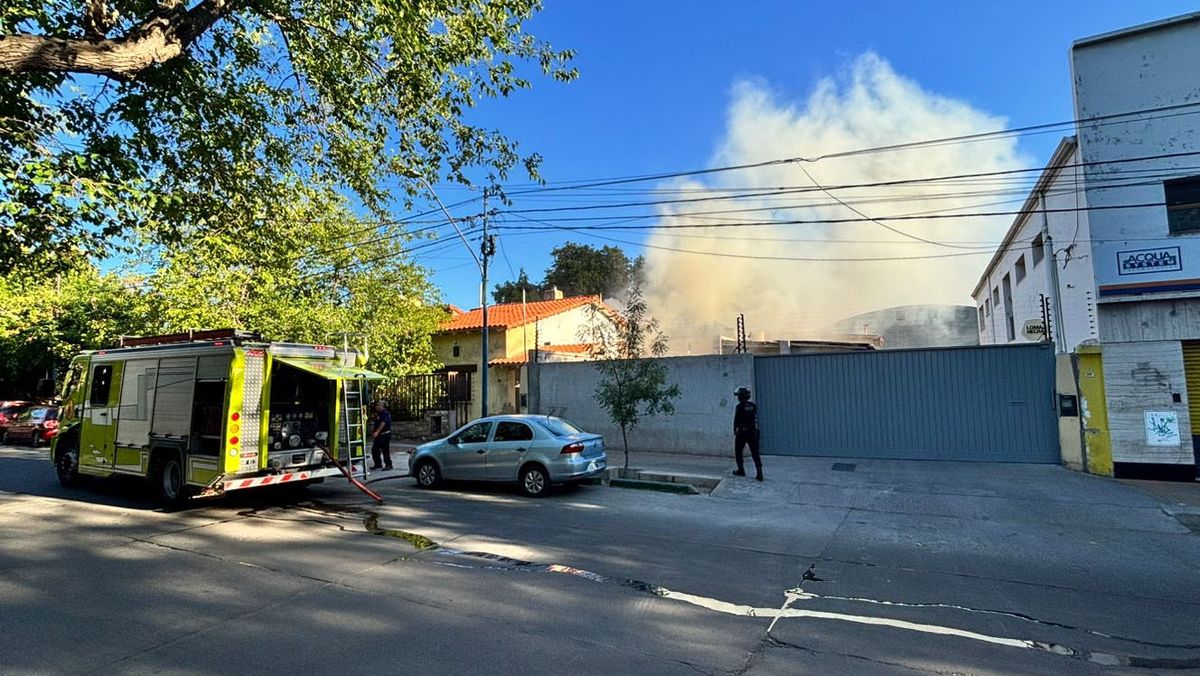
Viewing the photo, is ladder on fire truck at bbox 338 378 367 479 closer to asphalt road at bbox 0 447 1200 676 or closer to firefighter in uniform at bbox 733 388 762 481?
asphalt road at bbox 0 447 1200 676

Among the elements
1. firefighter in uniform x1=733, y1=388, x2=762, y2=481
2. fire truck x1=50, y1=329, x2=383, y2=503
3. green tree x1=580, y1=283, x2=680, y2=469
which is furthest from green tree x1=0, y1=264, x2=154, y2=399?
firefighter in uniform x1=733, y1=388, x2=762, y2=481

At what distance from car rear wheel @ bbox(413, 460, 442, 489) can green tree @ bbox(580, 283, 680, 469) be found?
11.8ft

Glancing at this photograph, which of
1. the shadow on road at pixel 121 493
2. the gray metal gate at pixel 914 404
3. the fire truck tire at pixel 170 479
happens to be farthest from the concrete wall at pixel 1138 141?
the fire truck tire at pixel 170 479

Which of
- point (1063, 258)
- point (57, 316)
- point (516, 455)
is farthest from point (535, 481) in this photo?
point (57, 316)

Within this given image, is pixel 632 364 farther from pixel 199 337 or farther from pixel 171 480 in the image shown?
pixel 171 480

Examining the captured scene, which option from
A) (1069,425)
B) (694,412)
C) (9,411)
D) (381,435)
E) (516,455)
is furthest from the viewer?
(9,411)

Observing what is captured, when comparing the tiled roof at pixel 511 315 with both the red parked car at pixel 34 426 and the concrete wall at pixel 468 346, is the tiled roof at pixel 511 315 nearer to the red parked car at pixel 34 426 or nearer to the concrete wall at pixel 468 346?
the concrete wall at pixel 468 346

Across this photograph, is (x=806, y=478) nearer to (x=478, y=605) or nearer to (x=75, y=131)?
(x=478, y=605)

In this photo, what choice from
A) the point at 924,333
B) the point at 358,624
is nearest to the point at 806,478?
the point at 358,624

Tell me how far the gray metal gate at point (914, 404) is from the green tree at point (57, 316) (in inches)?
887

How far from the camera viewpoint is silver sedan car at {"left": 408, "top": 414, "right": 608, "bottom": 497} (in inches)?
→ 401

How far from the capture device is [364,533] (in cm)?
750

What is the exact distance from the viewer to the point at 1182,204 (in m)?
11.4

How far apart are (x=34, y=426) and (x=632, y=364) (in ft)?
70.8
